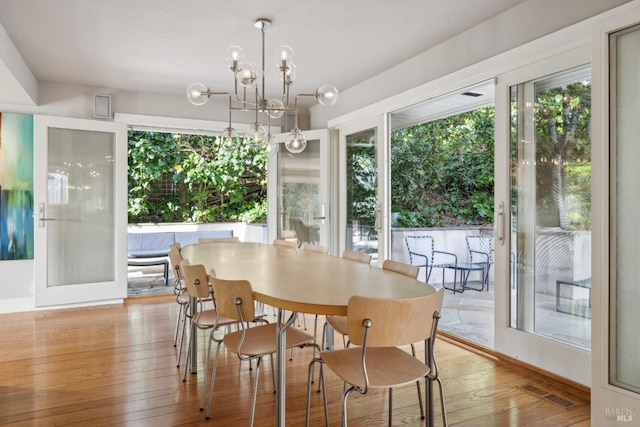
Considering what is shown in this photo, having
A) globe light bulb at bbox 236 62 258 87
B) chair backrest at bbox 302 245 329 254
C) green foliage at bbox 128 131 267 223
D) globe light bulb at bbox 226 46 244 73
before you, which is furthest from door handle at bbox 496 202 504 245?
green foliage at bbox 128 131 267 223

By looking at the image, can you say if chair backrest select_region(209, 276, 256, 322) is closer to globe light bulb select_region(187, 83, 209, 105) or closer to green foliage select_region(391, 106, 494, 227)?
globe light bulb select_region(187, 83, 209, 105)

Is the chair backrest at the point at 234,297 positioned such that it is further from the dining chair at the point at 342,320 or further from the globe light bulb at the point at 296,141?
the globe light bulb at the point at 296,141

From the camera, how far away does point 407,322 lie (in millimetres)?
1600

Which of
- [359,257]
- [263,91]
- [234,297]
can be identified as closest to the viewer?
[234,297]

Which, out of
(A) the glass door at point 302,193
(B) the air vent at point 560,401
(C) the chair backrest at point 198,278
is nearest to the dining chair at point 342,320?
(C) the chair backrest at point 198,278

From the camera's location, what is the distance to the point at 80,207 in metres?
4.94

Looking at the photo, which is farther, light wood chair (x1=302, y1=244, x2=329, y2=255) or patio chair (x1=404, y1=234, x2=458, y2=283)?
patio chair (x1=404, y1=234, x2=458, y2=283)

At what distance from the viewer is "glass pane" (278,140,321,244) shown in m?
5.55

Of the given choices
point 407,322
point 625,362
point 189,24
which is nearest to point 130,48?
point 189,24

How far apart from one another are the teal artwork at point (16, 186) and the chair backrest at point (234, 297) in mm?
3867

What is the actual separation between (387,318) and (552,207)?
183 centimetres

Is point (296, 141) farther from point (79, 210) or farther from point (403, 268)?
point (79, 210)

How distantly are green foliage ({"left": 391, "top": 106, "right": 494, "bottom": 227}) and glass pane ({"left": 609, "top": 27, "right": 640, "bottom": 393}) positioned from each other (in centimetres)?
482

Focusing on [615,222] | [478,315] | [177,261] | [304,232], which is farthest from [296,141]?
[478,315]
